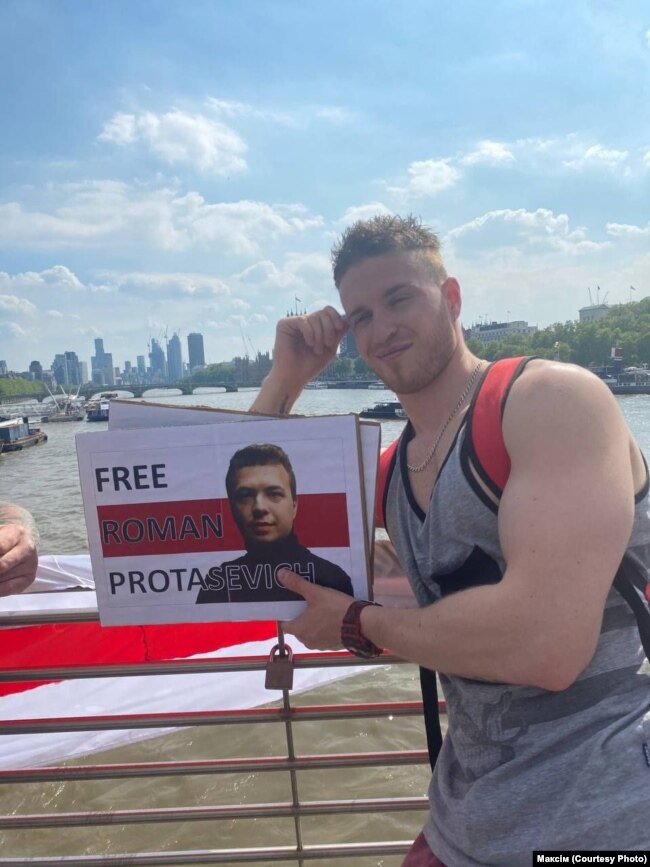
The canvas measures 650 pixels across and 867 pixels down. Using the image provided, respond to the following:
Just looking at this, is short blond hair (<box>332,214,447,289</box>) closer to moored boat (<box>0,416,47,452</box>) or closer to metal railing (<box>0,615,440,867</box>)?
metal railing (<box>0,615,440,867</box>)

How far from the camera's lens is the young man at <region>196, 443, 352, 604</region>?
1.86 m

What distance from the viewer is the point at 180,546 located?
1.93 meters

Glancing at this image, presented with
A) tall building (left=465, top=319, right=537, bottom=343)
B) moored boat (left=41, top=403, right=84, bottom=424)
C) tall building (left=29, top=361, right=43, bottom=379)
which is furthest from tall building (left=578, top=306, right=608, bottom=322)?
tall building (left=29, top=361, right=43, bottom=379)

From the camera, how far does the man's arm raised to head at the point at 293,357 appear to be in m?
2.52

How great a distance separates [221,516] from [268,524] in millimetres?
142

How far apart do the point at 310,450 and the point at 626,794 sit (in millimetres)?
1070

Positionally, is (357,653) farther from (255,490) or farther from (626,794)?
(626,794)

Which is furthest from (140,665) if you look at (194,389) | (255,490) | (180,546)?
(194,389)

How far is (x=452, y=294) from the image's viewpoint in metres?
2.17

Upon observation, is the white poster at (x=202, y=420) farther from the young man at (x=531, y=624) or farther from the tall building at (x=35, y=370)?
the tall building at (x=35, y=370)

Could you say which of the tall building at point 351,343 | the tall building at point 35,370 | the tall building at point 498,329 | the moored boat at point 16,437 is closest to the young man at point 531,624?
the tall building at point 351,343

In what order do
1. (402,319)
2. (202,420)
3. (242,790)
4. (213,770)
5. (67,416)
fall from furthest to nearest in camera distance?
1. (67,416)
2. (242,790)
3. (213,770)
4. (402,319)
5. (202,420)

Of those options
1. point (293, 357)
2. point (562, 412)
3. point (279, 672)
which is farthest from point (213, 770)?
point (562, 412)

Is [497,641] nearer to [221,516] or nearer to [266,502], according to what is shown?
[266,502]
